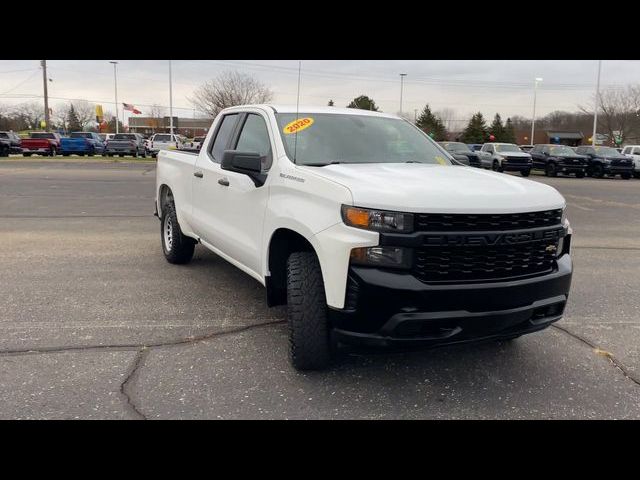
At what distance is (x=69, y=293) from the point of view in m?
5.59

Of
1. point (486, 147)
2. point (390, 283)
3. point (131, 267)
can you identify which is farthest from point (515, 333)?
point (486, 147)

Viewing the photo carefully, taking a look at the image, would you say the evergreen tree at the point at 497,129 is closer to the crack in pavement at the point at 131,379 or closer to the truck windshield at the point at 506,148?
the truck windshield at the point at 506,148

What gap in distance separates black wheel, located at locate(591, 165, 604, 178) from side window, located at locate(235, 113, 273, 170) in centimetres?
2935

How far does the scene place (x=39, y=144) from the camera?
35.9 metres

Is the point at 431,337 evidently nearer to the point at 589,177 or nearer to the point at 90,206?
the point at 90,206

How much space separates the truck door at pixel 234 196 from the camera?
174 inches

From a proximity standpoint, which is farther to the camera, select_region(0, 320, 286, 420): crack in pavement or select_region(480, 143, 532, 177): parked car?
select_region(480, 143, 532, 177): parked car

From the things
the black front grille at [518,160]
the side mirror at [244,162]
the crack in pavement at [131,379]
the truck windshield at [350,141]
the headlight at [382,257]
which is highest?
the truck windshield at [350,141]

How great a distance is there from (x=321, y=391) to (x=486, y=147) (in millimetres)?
31421

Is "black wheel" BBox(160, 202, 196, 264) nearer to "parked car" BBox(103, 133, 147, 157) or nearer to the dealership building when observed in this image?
"parked car" BBox(103, 133, 147, 157)

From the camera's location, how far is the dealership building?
10150cm

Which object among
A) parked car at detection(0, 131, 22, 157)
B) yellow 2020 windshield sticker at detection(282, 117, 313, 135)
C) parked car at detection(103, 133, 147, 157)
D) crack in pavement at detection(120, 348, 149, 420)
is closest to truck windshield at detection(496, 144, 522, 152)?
parked car at detection(103, 133, 147, 157)

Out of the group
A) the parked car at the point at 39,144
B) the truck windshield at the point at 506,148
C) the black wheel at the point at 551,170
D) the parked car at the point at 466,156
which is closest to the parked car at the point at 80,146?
the parked car at the point at 39,144
